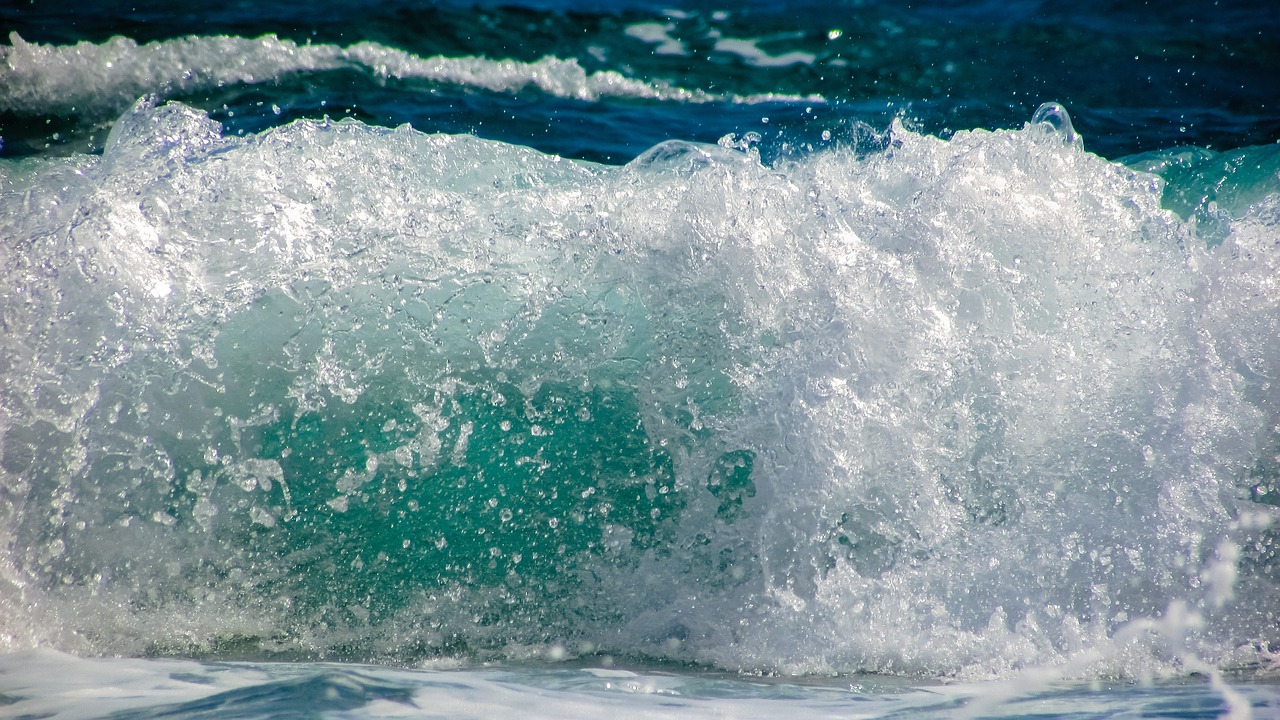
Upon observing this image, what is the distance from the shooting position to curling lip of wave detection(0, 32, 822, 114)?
13.4 feet

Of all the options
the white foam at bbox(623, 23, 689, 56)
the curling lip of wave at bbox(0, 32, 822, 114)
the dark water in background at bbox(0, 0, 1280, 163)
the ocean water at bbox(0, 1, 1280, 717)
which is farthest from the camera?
the white foam at bbox(623, 23, 689, 56)

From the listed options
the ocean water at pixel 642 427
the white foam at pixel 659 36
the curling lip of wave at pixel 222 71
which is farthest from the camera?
the white foam at pixel 659 36

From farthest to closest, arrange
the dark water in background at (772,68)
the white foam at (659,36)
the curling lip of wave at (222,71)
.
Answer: the white foam at (659,36) → the dark water in background at (772,68) → the curling lip of wave at (222,71)

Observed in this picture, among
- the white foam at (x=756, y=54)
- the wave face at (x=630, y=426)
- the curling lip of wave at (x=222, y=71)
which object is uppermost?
the white foam at (x=756, y=54)

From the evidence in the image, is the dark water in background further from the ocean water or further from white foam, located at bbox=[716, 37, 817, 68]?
the ocean water

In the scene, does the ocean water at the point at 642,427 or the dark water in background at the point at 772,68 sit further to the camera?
the dark water in background at the point at 772,68

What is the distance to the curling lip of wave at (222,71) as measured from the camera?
13.4ft

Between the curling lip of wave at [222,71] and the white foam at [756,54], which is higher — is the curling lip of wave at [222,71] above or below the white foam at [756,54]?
below

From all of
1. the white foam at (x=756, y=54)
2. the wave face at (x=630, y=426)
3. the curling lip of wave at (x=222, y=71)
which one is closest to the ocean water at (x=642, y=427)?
the wave face at (x=630, y=426)

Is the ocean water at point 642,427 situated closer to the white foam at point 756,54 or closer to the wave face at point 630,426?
the wave face at point 630,426

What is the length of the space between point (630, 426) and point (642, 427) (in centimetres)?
3

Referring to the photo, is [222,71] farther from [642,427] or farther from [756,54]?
[642,427]

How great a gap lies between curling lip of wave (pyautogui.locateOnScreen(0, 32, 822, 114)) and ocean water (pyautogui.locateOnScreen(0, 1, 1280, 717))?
2.37 meters

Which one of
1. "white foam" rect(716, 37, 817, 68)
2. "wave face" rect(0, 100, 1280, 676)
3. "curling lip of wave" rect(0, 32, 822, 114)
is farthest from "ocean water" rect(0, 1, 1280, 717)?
"white foam" rect(716, 37, 817, 68)
